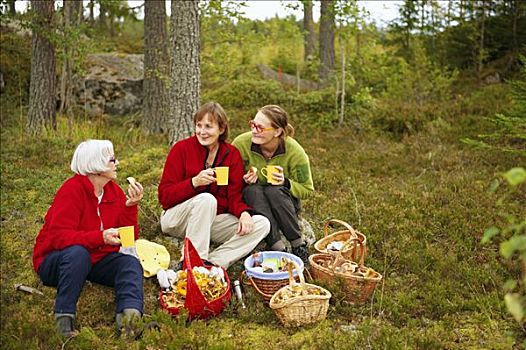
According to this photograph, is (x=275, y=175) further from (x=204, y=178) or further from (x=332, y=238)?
(x=332, y=238)

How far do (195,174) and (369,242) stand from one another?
2.03 meters

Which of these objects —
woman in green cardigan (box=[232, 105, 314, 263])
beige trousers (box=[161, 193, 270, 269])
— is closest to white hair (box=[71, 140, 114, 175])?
beige trousers (box=[161, 193, 270, 269])

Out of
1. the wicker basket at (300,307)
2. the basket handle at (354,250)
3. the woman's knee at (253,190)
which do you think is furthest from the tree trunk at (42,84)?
the wicker basket at (300,307)

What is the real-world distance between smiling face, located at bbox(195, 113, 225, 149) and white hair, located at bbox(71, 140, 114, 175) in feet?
2.91

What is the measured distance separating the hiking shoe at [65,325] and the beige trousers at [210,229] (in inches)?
49.6

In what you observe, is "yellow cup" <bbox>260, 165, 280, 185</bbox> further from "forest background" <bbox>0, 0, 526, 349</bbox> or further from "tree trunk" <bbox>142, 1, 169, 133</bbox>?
"tree trunk" <bbox>142, 1, 169, 133</bbox>

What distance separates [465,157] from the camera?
8609mm

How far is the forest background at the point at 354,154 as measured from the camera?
158 inches

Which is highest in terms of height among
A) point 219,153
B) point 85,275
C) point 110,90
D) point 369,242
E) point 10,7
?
point 10,7

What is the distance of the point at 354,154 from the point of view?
8.98 meters

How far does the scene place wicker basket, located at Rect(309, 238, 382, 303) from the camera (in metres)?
4.45

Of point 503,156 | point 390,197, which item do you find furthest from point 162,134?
point 503,156

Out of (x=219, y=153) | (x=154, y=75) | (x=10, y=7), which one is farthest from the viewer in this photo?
(x=10, y=7)

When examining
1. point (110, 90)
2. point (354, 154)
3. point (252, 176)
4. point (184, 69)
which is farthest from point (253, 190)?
point (110, 90)
